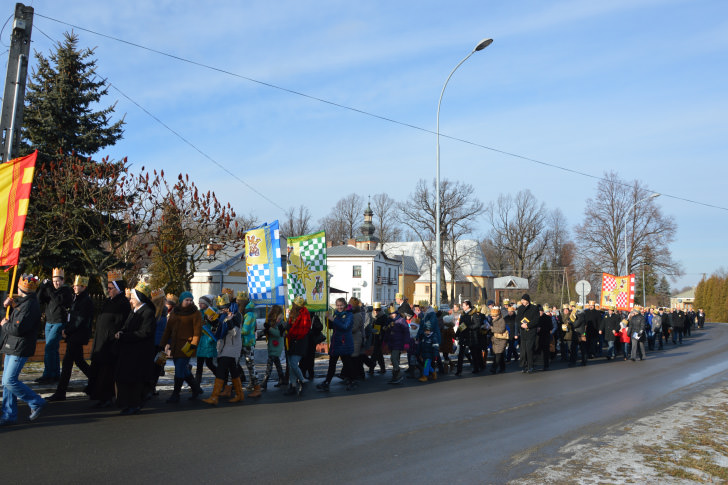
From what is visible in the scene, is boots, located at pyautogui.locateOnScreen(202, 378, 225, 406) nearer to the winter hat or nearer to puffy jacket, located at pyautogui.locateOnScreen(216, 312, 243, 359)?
puffy jacket, located at pyautogui.locateOnScreen(216, 312, 243, 359)

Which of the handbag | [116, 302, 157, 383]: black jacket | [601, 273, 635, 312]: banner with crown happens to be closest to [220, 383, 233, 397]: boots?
the handbag

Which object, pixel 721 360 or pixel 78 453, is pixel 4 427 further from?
pixel 721 360

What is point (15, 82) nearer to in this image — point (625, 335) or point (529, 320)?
point (529, 320)

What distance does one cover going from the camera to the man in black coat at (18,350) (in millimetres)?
7453

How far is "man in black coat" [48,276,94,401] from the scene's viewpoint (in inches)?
371

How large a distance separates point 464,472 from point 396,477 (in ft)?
2.37

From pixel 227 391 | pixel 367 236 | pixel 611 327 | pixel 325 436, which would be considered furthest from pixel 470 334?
pixel 367 236

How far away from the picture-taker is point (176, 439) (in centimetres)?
705

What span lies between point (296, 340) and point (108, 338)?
3.34 metres

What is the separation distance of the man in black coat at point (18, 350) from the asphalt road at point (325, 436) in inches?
10.0

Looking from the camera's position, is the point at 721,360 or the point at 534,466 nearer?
the point at 534,466

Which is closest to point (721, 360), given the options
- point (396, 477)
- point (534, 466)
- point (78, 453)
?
point (534, 466)

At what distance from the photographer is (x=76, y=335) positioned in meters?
9.57

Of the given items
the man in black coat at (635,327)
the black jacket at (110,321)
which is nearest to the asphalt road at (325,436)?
the black jacket at (110,321)
